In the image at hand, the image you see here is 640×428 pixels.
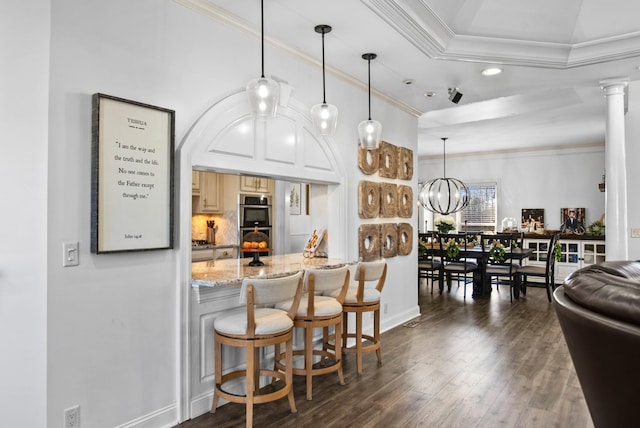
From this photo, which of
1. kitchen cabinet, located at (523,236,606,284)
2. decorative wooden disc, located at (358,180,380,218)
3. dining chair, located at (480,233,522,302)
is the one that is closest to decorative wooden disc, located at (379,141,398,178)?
decorative wooden disc, located at (358,180,380,218)

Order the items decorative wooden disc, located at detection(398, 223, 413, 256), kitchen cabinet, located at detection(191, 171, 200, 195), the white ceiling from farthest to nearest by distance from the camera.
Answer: kitchen cabinet, located at detection(191, 171, 200, 195), decorative wooden disc, located at detection(398, 223, 413, 256), the white ceiling

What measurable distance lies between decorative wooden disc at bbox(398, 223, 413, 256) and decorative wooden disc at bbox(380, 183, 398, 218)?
0.23 metres

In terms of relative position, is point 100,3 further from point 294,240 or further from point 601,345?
point 294,240

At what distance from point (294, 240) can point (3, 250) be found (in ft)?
17.0

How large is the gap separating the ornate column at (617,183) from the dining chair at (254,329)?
10.9 feet

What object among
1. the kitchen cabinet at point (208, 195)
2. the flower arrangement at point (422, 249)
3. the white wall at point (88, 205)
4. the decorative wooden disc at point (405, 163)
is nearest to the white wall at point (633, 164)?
the decorative wooden disc at point (405, 163)

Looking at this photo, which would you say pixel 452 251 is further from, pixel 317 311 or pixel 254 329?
pixel 254 329

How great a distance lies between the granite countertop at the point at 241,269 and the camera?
9.30ft

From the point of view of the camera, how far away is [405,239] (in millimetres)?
5348

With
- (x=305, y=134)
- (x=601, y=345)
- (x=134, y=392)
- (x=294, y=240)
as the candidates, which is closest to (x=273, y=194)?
(x=294, y=240)

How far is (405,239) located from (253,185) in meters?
2.38

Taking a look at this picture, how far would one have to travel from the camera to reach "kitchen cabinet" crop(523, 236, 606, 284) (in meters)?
7.71

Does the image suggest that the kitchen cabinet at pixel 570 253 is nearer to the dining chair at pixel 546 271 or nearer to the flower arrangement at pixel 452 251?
the dining chair at pixel 546 271

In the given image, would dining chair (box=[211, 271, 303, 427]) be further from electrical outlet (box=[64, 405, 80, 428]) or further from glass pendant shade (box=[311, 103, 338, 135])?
glass pendant shade (box=[311, 103, 338, 135])
